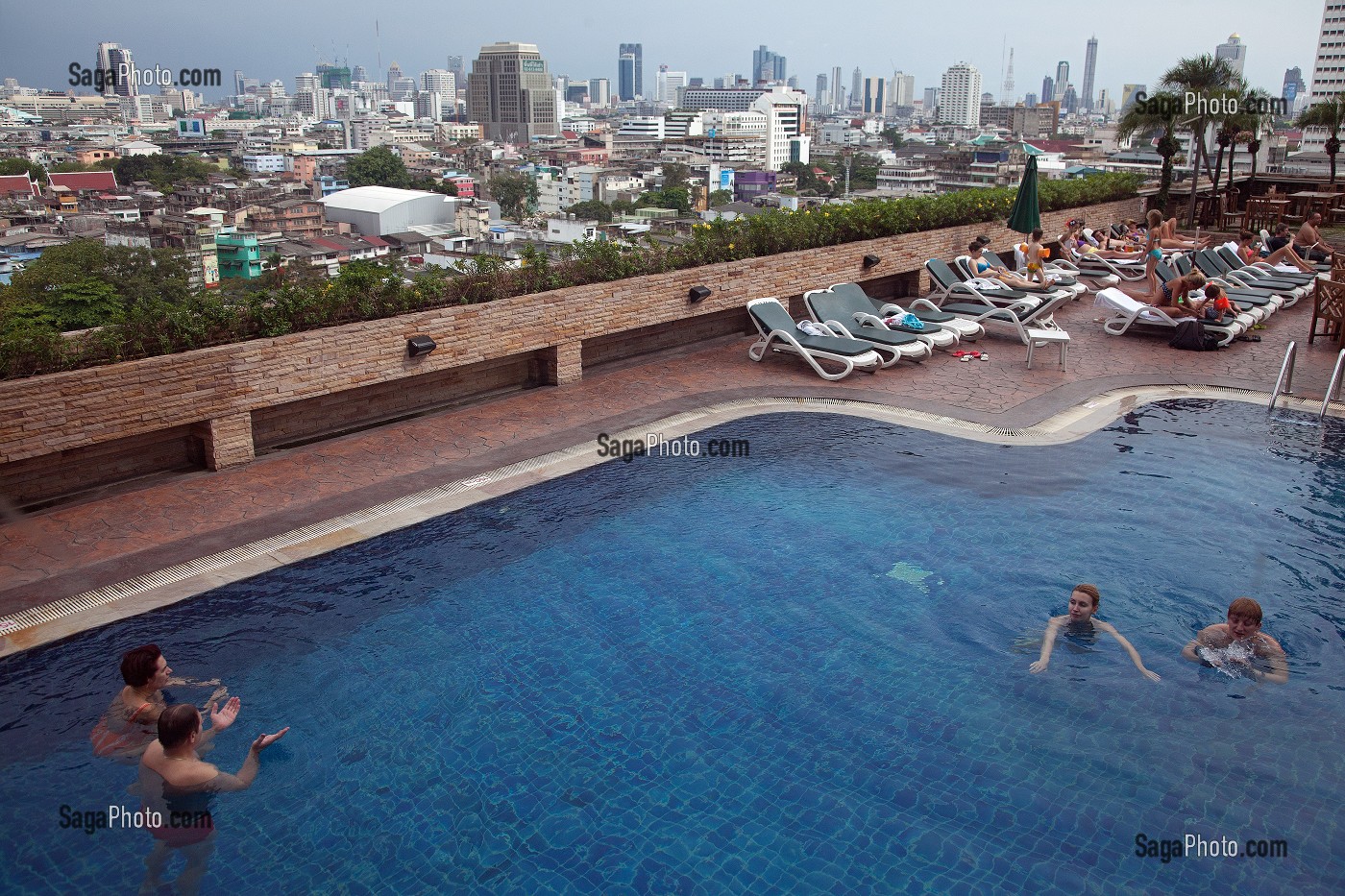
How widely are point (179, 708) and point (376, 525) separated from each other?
2713mm

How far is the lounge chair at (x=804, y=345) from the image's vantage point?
1053 cm

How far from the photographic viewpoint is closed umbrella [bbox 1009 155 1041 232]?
15.1 m

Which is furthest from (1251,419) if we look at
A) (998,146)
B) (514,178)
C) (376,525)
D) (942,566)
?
(998,146)

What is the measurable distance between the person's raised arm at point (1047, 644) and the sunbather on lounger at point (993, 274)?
882 centimetres

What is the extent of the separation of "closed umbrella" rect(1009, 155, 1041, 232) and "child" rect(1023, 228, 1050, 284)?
72 centimetres

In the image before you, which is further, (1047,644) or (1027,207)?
(1027,207)

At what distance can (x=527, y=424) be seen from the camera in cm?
909

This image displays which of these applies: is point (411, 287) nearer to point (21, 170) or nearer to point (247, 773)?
point (247, 773)

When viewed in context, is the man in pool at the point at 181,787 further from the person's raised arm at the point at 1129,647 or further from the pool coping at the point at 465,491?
the person's raised arm at the point at 1129,647

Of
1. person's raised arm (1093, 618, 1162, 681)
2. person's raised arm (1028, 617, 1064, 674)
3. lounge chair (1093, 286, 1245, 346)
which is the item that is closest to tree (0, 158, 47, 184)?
lounge chair (1093, 286, 1245, 346)

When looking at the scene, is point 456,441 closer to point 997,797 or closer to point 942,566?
point 942,566

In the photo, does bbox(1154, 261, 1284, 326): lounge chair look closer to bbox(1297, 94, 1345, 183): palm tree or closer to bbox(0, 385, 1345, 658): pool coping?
bbox(0, 385, 1345, 658): pool coping

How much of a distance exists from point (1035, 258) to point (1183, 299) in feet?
8.06

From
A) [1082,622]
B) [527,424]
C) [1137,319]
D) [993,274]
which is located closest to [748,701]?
[1082,622]
